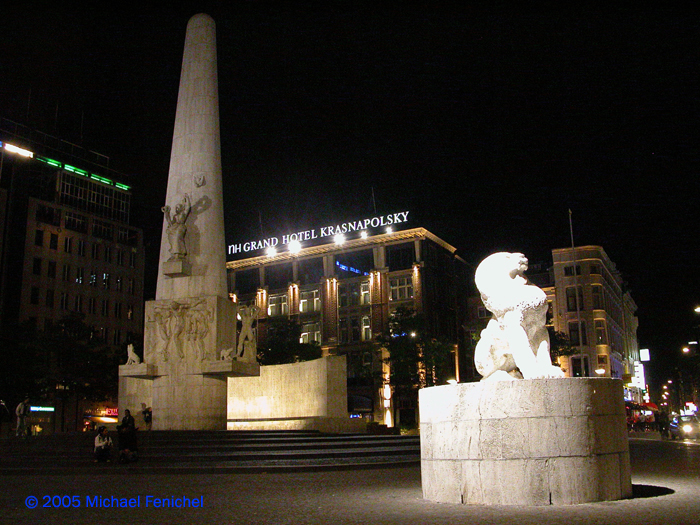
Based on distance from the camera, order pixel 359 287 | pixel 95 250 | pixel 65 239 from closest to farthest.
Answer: pixel 65 239, pixel 95 250, pixel 359 287

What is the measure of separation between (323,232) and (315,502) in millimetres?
68862

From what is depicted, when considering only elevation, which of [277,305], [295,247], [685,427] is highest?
[295,247]

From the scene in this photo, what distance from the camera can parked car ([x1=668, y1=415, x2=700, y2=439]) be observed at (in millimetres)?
35725

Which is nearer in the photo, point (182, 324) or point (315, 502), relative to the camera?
point (315, 502)

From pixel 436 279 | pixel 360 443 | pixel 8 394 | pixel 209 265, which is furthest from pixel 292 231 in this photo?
pixel 360 443

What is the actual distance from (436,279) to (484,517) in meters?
67.9

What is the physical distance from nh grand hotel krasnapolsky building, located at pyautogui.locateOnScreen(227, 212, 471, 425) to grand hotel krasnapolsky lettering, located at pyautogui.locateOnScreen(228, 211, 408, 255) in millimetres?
112

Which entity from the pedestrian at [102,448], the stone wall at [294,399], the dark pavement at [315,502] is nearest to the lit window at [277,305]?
the stone wall at [294,399]

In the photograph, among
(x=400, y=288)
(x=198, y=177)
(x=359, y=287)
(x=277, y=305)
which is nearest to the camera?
(x=198, y=177)

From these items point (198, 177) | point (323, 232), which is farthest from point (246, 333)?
point (323, 232)

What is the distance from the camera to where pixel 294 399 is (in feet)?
90.6

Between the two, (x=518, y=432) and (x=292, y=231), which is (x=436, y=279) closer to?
(x=292, y=231)

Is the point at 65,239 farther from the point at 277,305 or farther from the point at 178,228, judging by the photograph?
the point at 178,228

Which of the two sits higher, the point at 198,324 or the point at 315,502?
the point at 198,324
